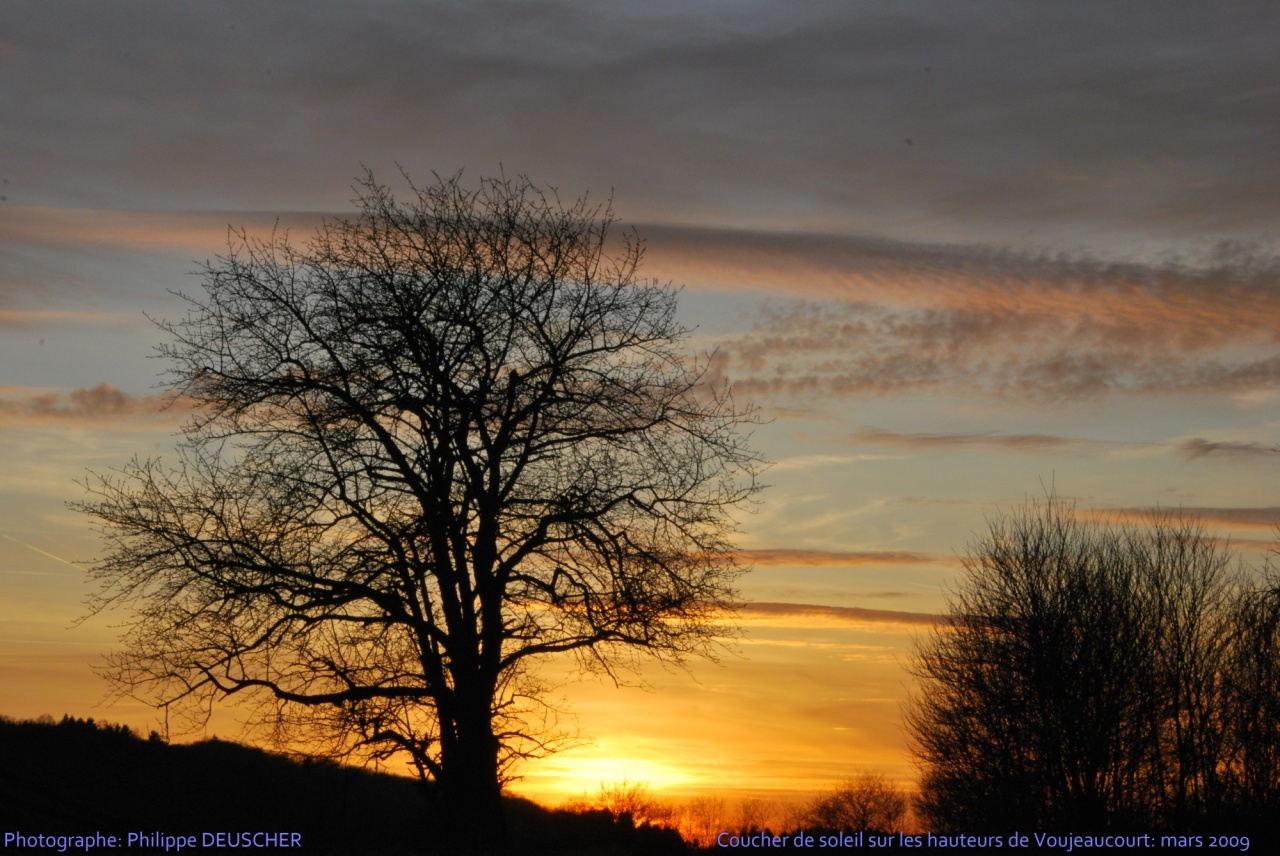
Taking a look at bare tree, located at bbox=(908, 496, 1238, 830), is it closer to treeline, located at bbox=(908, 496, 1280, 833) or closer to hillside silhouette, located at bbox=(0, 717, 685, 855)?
treeline, located at bbox=(908, 496, 1280, 833)

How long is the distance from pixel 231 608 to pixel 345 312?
4.62 metres

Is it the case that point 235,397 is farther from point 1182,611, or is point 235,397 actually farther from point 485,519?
point 1182,611

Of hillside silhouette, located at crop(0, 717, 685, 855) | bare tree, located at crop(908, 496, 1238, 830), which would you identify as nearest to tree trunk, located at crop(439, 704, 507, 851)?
hillside silhouette, located at crop(0, 717, 685, 855)

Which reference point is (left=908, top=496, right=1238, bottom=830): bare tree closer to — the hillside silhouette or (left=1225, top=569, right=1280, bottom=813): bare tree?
(left=1225, top=569, right=1280, bottom=813): bare tree

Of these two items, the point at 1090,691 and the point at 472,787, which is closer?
the point at 472,787

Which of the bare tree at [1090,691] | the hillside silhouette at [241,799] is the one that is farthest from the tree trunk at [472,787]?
the bare tree at [1090,691]

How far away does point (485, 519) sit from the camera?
16.5 metres

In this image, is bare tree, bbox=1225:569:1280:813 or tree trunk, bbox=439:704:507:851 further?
bare tree, bbox=1225:569:1280:813

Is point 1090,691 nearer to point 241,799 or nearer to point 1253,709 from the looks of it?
point 1253,709

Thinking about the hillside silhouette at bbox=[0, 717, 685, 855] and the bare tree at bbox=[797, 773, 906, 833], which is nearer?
the hillside silhouette at bbox=[0, 717, 685, 855]

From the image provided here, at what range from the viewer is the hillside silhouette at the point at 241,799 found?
52.4ft

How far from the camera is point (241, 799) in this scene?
1766 cm

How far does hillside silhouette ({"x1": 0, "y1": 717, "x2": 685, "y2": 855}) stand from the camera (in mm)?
15977

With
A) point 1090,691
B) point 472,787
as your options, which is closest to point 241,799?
point 472,787
